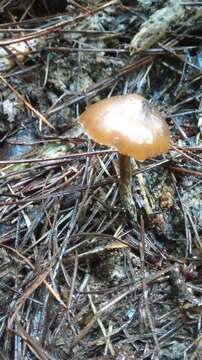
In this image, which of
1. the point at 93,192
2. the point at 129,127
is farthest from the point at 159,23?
the point at 129,127

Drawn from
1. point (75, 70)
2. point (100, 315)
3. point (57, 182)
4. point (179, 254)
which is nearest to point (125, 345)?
point (100, 315)

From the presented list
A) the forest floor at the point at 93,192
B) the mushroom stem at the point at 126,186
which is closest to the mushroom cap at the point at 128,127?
the mushroom stem at the point at 126,186

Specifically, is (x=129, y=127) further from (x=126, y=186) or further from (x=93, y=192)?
(x=93, y=192)

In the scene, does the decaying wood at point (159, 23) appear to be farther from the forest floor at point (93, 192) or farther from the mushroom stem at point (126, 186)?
the mushroom stem at point (126, 186)

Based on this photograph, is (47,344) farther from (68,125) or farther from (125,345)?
(68,125)

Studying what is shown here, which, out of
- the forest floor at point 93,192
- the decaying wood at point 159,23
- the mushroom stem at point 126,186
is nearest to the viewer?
the forest floor at point 93,192

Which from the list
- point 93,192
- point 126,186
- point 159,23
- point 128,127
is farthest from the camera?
point 159,23

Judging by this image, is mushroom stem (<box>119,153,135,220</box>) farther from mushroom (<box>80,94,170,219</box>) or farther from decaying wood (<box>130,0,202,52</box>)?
decaying wood (<box>130,0,202,52</box>)
